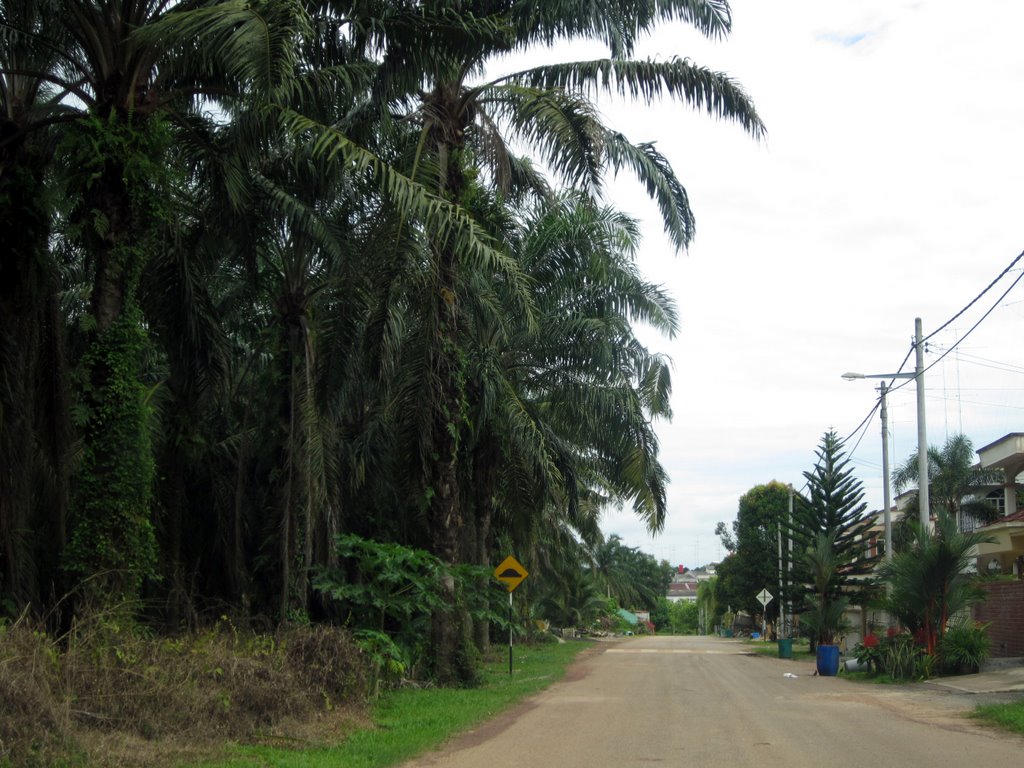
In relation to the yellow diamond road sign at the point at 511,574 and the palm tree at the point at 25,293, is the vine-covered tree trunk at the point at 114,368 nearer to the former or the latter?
the palm tree at the point at 25,293

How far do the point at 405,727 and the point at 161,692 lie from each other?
3682 mm

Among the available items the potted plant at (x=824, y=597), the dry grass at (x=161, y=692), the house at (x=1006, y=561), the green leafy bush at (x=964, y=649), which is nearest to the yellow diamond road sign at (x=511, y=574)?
the dry grass at (x=161, y=692)

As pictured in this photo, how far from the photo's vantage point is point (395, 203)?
48.3 ft

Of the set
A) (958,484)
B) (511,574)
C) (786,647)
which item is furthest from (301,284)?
(958,484)

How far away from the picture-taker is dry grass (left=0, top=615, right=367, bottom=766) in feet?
29.3

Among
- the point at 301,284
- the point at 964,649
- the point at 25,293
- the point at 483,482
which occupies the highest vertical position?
the point at 301,284

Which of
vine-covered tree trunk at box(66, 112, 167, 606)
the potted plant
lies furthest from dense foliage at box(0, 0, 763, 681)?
the potted plant

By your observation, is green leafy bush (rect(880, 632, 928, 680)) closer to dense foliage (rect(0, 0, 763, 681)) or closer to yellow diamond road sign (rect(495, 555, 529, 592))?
dense foliage (rect(0, 0, 763, 681))

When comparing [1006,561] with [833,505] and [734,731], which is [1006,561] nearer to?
[833,505]

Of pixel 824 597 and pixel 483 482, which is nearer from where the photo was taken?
pixel 483 482

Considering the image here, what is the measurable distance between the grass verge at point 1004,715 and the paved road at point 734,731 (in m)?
0.31

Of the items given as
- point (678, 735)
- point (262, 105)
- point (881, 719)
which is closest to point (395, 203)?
point (262, 105)

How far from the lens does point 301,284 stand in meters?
20.2

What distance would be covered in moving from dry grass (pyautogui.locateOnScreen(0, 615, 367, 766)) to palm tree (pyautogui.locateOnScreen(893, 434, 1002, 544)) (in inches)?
1644
